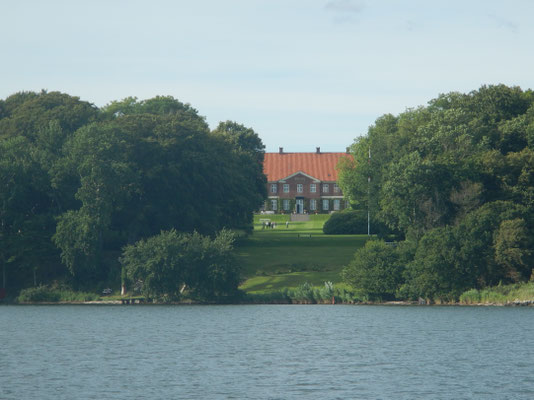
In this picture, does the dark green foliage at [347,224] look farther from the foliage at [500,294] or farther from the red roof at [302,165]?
the red roof at [302,165]

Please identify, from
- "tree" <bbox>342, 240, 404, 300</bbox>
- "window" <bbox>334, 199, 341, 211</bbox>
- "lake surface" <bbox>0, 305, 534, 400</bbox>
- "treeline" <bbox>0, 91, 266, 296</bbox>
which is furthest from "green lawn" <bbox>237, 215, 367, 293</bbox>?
"window" <bbox>334, 199, 341, 211</bbox>

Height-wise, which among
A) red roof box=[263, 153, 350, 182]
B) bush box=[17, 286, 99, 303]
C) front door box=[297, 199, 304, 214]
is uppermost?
red roof box=[263, 153, 350, 182]

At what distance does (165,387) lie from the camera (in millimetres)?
38562

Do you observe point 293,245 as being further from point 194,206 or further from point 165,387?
point 165,387

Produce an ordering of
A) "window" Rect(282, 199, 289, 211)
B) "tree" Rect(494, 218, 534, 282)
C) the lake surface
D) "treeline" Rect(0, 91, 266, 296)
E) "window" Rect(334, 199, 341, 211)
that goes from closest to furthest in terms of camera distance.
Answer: the lake surface, "tree" Rect(494, 218, 534, 282), "treeline" Rect(0, 91, 266, 296), "window" Rect(282, 199, 289, 211), "window" Rect(334, 199, 341, 211)

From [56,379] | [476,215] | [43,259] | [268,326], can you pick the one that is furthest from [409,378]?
[43,259]

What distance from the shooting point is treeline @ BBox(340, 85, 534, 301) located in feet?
245

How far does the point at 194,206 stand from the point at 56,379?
54.3 meters

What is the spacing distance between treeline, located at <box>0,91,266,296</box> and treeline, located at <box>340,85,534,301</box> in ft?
59.6

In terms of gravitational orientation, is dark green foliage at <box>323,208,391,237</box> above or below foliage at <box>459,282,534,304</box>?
above

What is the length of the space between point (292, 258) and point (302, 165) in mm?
86264

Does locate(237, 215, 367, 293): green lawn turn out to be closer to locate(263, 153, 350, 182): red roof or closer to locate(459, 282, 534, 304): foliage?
locate(459, 282, 534, 304): foliage

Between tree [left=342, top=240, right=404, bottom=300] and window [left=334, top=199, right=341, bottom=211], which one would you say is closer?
tree [left=342, top=240, right=404, bottom=300]

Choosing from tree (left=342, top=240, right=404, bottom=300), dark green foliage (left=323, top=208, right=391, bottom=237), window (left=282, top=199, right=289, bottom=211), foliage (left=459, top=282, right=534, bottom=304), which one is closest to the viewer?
foliage (left=459, top=282, right=534, bottom=304)
